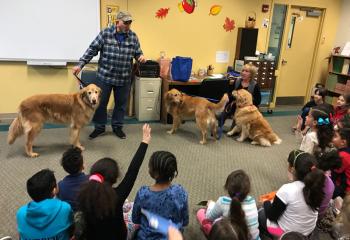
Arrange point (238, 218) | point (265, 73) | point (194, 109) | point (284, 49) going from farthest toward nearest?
point (284, 49) → point (265, 73) → point (194, 109) → point (238, 218)

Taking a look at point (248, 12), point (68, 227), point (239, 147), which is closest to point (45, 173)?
point (68, 227)

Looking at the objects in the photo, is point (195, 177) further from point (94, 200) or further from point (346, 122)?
point (94, 200)

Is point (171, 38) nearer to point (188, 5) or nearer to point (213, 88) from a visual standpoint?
point (188, 5)

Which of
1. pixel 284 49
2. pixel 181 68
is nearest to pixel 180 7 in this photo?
pixel 181 68

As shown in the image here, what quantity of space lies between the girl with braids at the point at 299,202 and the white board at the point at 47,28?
3.78 m

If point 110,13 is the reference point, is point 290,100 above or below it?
below

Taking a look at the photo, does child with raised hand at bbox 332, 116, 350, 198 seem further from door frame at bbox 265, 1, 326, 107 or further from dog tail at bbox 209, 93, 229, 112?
door frame at bbox 265, 1, 326, 107

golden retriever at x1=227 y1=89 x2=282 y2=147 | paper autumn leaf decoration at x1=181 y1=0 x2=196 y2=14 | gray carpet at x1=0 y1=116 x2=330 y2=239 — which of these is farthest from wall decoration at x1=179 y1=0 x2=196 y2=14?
gray carpet at x1=0 y1=116 x2=330 y2=239

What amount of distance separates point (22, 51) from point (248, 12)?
4.02 m

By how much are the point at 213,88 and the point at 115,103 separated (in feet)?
4.71

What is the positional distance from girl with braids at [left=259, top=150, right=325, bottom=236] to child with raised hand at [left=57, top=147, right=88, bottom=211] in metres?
1.24

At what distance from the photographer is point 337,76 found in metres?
6.21

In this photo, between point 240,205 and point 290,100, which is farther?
point 290,100

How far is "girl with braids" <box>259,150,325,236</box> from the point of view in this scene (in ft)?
5.93
